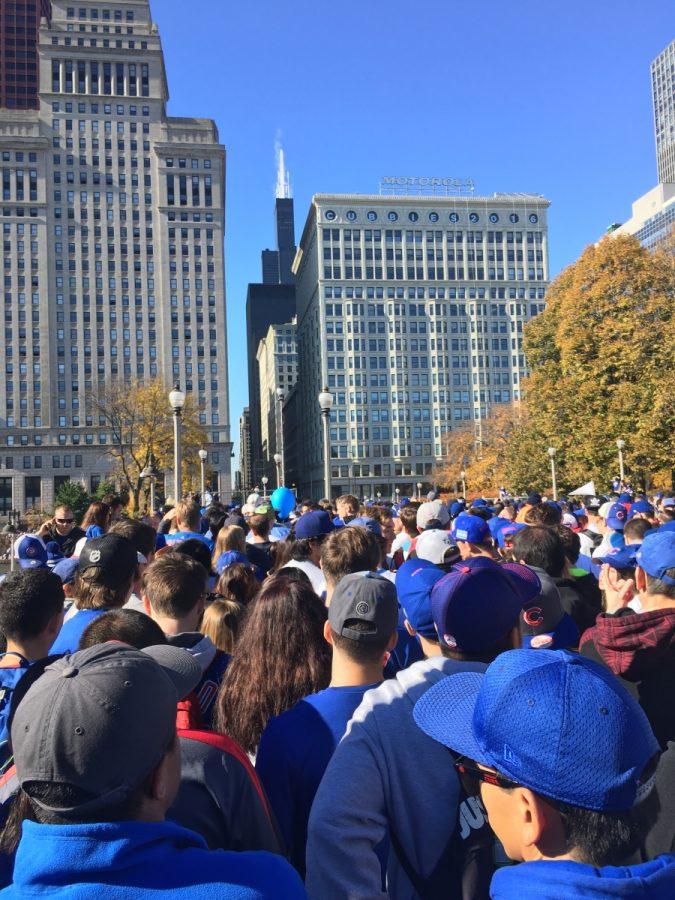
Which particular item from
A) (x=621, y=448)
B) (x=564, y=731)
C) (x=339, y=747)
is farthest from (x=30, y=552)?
(x=621, y=448)

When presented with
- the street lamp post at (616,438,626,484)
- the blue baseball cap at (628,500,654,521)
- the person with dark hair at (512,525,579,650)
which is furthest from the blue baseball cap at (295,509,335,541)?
the street lamp post at (616,438,626,484)

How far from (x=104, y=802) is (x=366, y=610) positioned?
1.37 metres

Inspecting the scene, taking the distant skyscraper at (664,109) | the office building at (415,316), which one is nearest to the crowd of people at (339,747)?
the office building at (415,316)

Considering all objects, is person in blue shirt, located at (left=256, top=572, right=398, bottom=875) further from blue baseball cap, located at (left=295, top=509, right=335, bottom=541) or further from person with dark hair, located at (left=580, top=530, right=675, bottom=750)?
blue baseball cap, located at (left=295, top=509, right=335, bottom=541)

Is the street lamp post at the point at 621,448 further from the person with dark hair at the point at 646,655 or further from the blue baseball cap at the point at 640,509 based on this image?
the person with dark hair at the point at 646,655

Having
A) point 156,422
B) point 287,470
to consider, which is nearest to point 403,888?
point 156,422

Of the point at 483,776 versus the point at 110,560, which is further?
the point at 110,560

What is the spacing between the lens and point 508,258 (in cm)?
11156

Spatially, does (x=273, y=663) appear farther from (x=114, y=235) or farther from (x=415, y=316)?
(x=114, y=235)

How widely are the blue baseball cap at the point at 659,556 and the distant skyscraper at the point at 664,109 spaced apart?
7404 inches

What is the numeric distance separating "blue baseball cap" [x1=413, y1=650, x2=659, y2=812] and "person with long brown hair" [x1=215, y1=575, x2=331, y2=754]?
5.31 ft

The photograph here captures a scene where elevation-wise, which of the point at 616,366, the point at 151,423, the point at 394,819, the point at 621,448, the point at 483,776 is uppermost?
the point at 151,423

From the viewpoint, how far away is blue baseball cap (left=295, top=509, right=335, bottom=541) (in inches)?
277

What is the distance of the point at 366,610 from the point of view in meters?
2.82
